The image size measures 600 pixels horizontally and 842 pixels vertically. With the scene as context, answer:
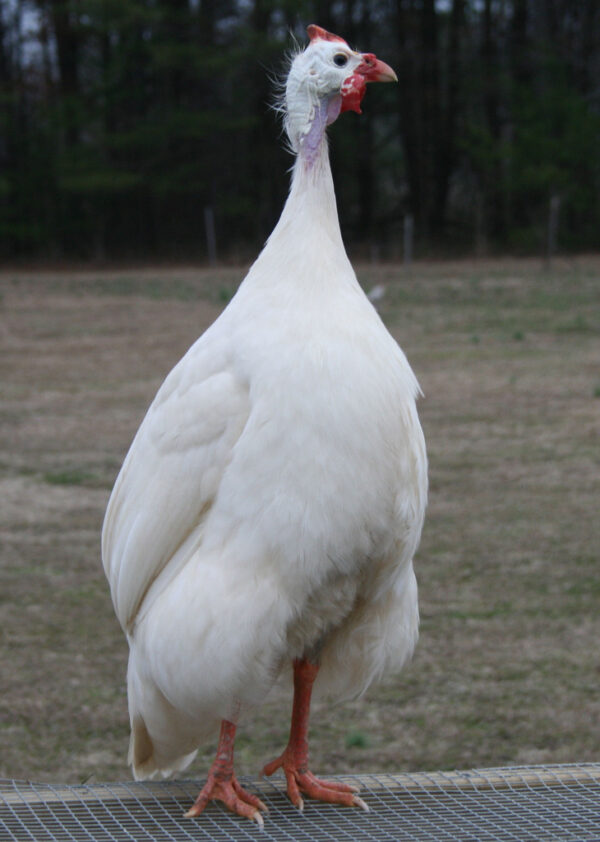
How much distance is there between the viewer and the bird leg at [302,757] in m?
3.20

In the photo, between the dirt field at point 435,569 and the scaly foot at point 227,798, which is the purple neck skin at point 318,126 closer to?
the scaly foot at point 227,798

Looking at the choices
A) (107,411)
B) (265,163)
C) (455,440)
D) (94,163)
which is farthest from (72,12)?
(455,440)

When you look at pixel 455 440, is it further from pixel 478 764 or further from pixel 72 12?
pixel 72 12

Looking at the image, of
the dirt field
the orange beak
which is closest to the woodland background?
the dirt field

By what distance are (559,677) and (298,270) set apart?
2.89 meters

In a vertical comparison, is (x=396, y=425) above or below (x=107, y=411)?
above

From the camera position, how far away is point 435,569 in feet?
21.0

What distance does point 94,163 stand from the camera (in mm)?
31094

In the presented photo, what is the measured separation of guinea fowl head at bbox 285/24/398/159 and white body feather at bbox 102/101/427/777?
0.41 feet

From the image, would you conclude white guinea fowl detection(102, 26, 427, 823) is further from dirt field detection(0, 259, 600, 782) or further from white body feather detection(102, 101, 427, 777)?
dirt field detection(0, 259, 600, 782)

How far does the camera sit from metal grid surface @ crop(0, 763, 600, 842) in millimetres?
2918

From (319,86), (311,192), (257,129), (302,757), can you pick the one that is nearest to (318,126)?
(319,86)

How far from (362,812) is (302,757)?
0.23 metres

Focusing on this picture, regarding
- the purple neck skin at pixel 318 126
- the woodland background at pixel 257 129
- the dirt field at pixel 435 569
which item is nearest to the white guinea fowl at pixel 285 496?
the purple neck skin at pixel 318 126
